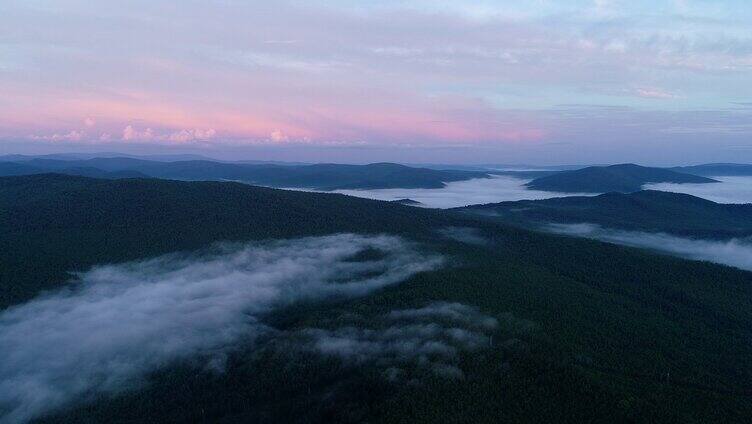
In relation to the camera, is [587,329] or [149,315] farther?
[149,315]

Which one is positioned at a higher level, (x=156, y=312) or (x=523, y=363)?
(x=523, y=363)

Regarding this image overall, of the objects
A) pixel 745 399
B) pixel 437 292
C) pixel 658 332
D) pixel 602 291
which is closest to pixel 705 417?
pixel 745 399

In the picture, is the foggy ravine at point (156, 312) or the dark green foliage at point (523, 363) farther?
the foggy ravine at point (156, 312)

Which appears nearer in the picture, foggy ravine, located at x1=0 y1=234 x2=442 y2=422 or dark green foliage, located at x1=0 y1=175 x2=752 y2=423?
dark green foliage, located at x1=0 y1=175 x2=752 y2=423

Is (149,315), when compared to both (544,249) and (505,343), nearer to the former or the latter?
(505,343)

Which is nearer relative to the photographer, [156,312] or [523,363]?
[523,363]

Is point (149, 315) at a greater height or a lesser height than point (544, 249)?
lesser

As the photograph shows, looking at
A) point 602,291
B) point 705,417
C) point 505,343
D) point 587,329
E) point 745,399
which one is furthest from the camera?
point 602,291

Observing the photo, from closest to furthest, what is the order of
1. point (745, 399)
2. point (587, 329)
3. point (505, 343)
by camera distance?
1. point (745, 399)
2. point (505, 343)
3. point (587, 329)

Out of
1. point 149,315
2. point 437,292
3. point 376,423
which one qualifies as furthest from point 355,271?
point 376,423
